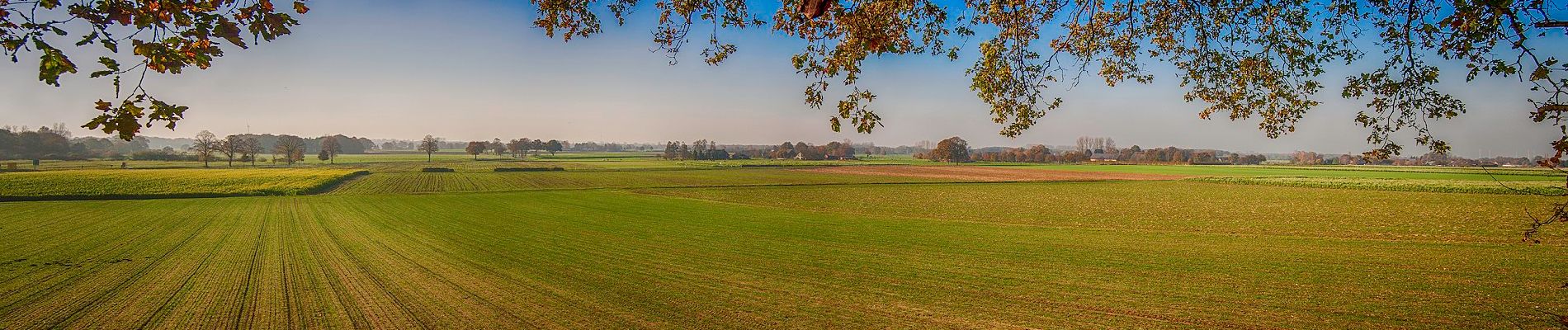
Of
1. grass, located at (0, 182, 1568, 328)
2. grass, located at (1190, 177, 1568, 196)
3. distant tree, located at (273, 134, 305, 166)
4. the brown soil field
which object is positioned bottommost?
grass, located at (0, 182, 1568, 328)

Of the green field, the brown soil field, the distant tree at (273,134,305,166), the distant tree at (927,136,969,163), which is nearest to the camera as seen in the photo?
the green field

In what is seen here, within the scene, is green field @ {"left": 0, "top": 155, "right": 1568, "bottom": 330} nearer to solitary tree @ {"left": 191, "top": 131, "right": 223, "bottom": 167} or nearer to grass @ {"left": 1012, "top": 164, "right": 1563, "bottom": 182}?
grass @ {"left": 1012, "top": 164, "right": 1563, "bottom": 182}

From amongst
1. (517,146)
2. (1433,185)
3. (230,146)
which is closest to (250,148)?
(230,146)

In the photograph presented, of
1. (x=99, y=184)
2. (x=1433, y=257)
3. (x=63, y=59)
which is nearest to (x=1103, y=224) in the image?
(x=1433, y=257)

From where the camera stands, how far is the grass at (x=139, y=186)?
3491 centimetres

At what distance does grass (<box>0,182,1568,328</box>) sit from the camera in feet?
33.9

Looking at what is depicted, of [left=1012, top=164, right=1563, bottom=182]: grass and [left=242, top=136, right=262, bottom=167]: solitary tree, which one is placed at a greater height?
[left=242, top=136, right=262, bottom=167]: solitary tree

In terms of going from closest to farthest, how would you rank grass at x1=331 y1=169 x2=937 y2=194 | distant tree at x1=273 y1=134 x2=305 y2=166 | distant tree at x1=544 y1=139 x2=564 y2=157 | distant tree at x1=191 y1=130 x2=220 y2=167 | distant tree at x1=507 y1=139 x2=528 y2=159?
grass at x1=331 y1=169 x2=937 y2=194 → distant tree at x1=191 y1=130 x2=220 y2=167 → distant tree at x1=273 y1=134 x2=305 y2=166 → distant tree at x1=507 y1=139 x2=528 y2=159 → distant tree at x1=544 y1=139 x2=564 y2=157

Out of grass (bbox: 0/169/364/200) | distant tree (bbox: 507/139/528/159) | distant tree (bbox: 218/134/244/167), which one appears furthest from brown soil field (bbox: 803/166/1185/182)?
distant tree (bbox: 507/139/528/159)

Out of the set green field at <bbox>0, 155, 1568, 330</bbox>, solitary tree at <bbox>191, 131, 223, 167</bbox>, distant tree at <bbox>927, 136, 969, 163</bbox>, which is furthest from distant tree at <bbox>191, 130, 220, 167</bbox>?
distant tree at <bbox>927, 136, 969, 163</bbox>

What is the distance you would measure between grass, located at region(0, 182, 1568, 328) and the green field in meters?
0.08

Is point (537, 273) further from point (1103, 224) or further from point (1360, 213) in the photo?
point (1360, 213)

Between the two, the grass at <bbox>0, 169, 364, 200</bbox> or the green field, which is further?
the grass at <bbox>0, 169, 364, 200</bbox>

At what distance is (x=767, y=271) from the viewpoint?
554 inches
